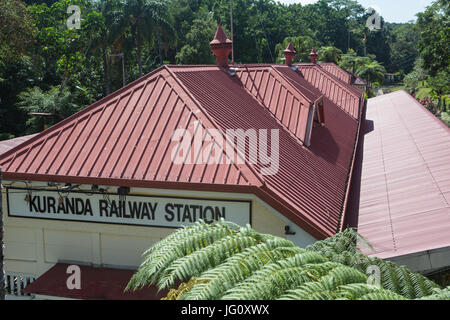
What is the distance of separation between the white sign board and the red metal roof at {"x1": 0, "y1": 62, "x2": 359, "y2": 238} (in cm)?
41

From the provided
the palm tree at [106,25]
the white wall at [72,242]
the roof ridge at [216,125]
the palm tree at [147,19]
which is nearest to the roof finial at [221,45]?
the roof ridge at [216,125]

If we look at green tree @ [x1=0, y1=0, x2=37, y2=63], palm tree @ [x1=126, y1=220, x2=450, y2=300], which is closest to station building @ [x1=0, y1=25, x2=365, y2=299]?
palm tree @ [x1=126, y1=220, x2=450, y2=300]

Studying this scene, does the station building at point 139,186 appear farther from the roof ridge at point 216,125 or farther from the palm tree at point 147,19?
the palm tree at point 147,19

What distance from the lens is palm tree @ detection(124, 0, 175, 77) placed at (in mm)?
40312

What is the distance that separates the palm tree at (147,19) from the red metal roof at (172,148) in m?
29.0

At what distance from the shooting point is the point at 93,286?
8.95 m

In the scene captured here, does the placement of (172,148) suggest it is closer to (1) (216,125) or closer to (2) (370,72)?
(1) (216,125)

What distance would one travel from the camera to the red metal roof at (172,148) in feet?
28.7

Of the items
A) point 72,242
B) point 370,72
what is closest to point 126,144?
point 72,242

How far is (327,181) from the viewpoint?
1133 cm

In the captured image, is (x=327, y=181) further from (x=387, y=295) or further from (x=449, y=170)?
(x=387, y=295)

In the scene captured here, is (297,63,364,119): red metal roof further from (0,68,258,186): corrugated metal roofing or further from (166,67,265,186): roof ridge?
(0,68,258,186): corrugated metal roofing

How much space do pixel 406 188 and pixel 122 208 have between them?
6192 mm

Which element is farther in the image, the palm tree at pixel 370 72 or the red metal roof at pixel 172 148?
the palm tree at pixel 370 72
